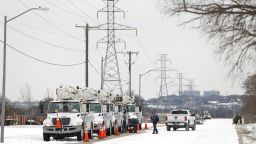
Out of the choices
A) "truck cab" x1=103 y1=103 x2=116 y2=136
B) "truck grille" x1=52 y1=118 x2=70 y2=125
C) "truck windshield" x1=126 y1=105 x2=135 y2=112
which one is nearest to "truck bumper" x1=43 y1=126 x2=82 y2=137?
"truck grille" x1=52 y1=118 x2=70 y2=125

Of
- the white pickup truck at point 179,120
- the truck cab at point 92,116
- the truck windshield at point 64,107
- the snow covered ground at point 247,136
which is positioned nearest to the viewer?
the truck windshield at point 64,107

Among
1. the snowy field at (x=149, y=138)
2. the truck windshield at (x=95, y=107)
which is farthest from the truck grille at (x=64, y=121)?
the truck windshield at (x=95, y=107)

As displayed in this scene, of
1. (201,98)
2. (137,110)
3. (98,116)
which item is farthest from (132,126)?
(201,98)

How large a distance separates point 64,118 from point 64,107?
3.42 ft

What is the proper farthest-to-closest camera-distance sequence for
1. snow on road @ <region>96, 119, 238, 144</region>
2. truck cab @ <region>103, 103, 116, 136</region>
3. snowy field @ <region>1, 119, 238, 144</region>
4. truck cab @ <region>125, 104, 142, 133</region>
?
truck cab @ <region>125, 104, 142, 133</region>
truck cab @ <region>103, 103, 116, 136</region>
snow on road @ <region>96, 119, 238, 144</region>
snowy field @ <region>1, 119, 238, 144</region>

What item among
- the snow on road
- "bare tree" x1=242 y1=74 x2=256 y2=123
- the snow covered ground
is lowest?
the snow covered ground

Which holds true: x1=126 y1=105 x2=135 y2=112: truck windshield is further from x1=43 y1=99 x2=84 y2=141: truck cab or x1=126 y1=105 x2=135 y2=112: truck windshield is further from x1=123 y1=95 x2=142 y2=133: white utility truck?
x1=43 y1=99 x2=84 y2=141: truck cab

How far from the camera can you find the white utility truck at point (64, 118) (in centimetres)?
3578

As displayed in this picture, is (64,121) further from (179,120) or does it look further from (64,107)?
(179,120)

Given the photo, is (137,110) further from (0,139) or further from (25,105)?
(25,105)

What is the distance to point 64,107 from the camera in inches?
1451

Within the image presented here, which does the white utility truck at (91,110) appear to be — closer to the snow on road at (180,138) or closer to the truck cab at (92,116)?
the truck cab at (92,116)

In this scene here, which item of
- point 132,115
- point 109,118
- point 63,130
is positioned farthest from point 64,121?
point 132,115

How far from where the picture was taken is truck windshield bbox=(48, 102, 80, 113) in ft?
121
